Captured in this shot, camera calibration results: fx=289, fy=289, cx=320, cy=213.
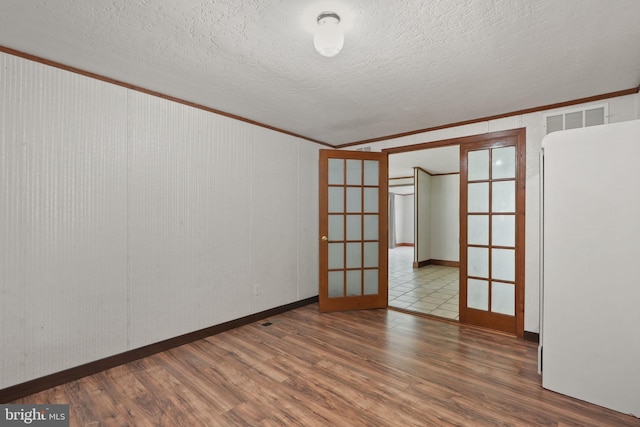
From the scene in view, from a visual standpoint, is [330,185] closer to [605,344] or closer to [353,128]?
[353,128]

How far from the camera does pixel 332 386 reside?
2172 millimetres

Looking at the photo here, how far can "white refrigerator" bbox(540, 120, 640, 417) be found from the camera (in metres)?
1.88

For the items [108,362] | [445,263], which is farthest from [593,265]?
[445,263]

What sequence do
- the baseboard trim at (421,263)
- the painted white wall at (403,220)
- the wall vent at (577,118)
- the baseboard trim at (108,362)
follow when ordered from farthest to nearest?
the painted white wall at (403,220), the baseboard trim at (421,263), the wall vent at (577,118), the baseboard trim at (108,362)

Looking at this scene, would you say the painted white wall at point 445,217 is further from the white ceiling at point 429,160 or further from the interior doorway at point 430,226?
the white ceiling at point 429,160

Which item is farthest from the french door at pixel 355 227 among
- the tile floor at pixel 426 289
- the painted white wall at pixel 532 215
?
the painted white wall at pixel 532 215

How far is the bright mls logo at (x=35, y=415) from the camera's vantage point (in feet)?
5.92

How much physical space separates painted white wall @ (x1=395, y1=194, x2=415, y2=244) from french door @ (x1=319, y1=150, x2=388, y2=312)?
836 cm

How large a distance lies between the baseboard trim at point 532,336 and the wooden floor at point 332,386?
0.12m

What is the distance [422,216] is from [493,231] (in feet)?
14.0

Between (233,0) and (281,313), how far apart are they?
11.0 ft

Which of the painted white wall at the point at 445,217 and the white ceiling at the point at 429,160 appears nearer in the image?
the white ceiling at the point at 429,160

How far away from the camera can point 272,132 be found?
374 cm

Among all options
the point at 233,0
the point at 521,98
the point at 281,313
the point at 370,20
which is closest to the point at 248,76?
the point at 233,0
